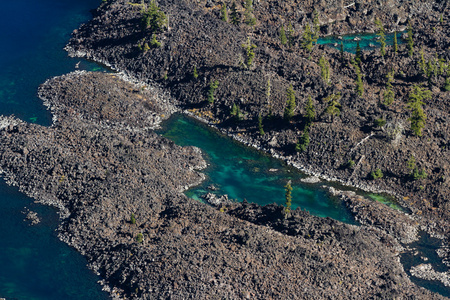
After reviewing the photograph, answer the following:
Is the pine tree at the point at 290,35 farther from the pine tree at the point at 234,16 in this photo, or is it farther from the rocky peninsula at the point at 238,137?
the pine tree at the point at 234,16

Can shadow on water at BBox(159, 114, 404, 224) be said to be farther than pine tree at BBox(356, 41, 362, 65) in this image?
A: No

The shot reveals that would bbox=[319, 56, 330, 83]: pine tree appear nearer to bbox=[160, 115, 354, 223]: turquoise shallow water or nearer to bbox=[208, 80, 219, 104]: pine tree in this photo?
bbox=[208, 80, 219, 104]: pine tree

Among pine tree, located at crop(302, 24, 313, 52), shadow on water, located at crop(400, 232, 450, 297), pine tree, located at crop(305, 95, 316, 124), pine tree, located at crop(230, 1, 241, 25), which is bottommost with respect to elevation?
shadow on water, located at crop(400, 232, 450, 297)

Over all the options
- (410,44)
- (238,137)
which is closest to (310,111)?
(238,137)

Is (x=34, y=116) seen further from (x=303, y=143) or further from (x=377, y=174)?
(x=377, y=174)

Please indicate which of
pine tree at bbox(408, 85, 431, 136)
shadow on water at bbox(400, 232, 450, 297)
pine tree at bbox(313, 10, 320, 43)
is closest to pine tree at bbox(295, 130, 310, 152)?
pine tree at bbox(408, 85, 431, 136)

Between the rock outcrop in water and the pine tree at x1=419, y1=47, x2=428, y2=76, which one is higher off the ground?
the pine tree at x1=419, y1=47, x2=428, y2=76
